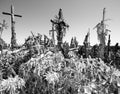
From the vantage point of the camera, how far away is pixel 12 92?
208 cm

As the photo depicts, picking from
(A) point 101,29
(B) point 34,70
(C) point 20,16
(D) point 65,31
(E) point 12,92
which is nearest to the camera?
(E) point 12,92

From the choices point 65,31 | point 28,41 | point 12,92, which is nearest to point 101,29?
point 65,31

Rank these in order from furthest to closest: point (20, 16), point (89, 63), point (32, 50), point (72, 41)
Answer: point (72, 41)
point (20, 16)
point (32, 50)
point (89, 63)

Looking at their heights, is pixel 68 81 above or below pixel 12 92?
above

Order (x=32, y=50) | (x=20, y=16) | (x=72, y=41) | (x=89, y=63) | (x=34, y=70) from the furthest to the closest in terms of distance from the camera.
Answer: (x=72, y=41)
(x=20, y=16)
(x=32, y=50)
(x=89, y=63)
(x=34, y=70)

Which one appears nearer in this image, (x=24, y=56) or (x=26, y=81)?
(x=26, y=81)

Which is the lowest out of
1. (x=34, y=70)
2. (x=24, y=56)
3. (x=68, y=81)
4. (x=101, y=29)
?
(x=68, y=81)

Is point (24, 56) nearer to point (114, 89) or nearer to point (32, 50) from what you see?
point (32, 50)

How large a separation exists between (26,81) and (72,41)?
69.4 feet

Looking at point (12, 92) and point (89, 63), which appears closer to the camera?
point (12, 92)

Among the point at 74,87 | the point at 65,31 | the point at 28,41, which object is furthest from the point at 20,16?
the point at 74,87

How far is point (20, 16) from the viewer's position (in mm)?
9852

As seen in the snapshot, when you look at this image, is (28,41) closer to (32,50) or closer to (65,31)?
→ (32,50)

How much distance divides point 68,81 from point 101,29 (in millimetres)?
13075
